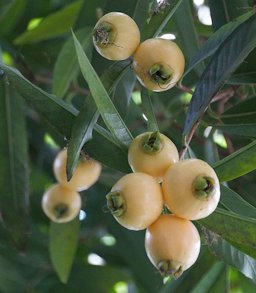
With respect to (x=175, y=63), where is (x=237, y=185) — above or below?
below

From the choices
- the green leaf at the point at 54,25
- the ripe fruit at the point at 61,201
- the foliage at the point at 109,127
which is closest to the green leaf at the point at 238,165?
the foliage at the point at 109,127

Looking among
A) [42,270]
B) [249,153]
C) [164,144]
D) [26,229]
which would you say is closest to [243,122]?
[249,153]

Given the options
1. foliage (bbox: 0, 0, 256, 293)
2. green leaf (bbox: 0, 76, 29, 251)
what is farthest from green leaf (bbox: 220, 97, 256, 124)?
green leaf (bbox: 0, 76, 29, 251)

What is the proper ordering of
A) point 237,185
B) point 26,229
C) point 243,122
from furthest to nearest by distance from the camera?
point 26,229 → point 237,185 → point 243,122

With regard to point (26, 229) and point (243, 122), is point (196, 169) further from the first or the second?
point (26, 229)

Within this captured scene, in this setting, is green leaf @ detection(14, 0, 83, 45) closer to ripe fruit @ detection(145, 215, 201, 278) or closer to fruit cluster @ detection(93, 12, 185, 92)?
fruit cluster @ detection(93, 12, 185, 92)

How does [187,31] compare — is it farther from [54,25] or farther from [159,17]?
[54,25]

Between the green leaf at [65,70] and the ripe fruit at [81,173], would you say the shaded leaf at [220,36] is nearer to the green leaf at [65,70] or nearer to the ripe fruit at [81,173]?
the ripe fruit at [81,173]
